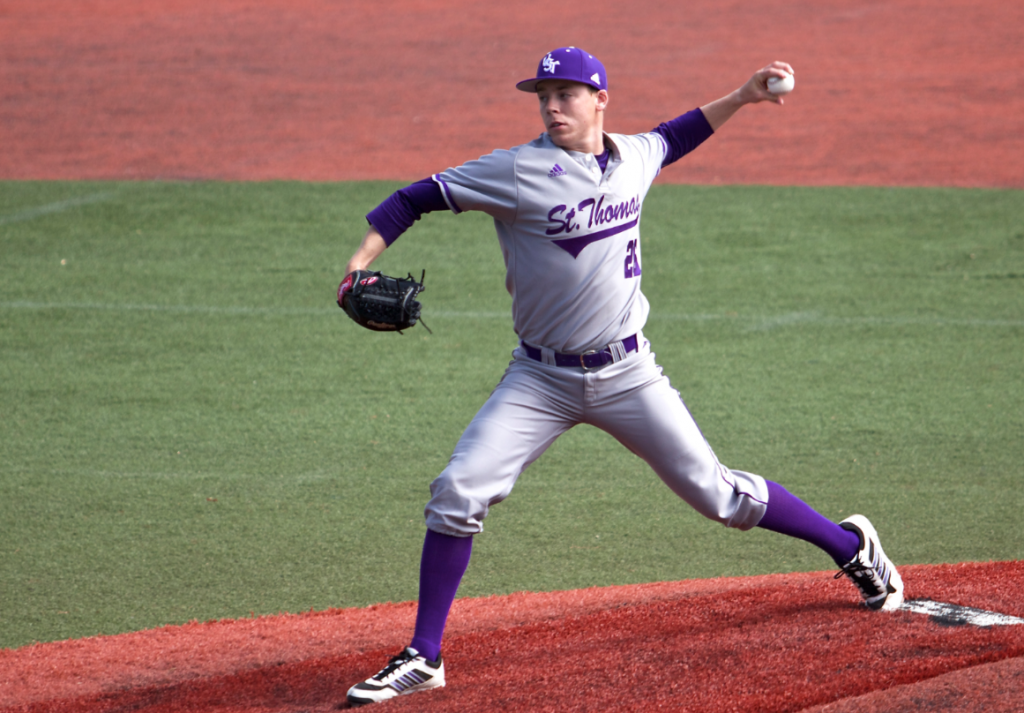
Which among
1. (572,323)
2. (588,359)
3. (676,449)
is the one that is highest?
(572,323)

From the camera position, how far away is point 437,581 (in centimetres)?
325

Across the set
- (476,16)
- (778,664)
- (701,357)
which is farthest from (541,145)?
(476,16)

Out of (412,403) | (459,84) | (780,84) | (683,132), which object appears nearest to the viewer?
(780,84)

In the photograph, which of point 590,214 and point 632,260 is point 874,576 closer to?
point 632,260

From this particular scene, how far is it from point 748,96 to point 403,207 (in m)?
1.16

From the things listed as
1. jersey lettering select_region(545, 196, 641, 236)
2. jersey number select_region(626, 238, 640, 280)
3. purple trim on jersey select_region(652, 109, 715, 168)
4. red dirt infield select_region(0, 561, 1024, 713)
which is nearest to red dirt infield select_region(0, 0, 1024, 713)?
red dirt infield select_region(0, 561, 1024, 713)

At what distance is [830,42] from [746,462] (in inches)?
520

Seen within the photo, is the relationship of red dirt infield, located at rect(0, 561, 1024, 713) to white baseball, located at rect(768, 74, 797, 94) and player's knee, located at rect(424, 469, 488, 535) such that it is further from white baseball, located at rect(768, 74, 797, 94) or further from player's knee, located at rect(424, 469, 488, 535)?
white baseball, located at rect(768, 74, 797, 94)

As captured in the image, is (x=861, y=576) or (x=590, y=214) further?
(x=861, y=576)

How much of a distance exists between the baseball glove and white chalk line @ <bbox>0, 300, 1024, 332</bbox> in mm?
4835

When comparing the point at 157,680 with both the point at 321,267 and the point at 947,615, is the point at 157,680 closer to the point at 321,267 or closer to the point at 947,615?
the point at 947,615

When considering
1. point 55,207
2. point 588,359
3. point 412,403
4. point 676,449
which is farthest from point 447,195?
point 55,207

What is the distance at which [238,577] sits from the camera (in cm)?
460

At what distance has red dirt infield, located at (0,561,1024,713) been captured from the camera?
3.03 m
